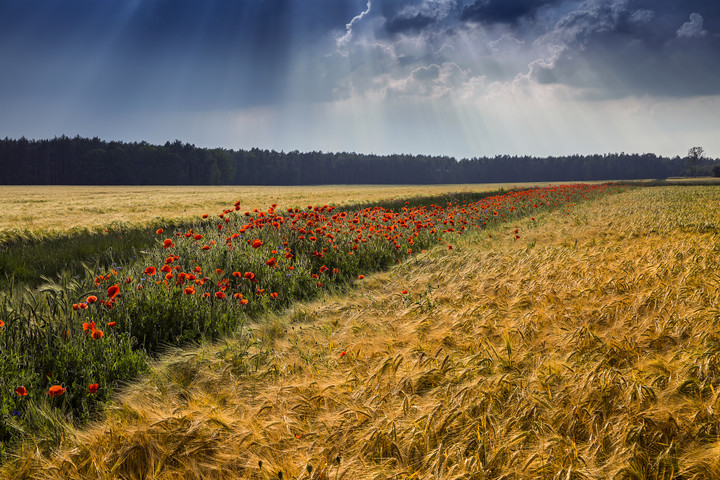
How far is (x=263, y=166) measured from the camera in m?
104

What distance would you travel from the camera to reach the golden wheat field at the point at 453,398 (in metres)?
1.90

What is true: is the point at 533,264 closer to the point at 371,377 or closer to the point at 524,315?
the point at 524,315

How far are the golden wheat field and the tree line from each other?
298 feet

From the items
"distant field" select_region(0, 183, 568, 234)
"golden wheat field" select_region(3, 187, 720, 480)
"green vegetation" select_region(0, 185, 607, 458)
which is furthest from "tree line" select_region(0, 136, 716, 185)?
"golden wheat field" select_region(3, 187, 720, 480)

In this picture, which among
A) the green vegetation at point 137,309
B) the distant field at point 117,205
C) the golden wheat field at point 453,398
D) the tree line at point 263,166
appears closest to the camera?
the golden wheat field at point 453,398

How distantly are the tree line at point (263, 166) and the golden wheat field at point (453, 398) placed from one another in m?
90.8

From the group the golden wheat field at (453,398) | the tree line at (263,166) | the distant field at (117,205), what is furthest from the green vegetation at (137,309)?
the tree line at (263,166)

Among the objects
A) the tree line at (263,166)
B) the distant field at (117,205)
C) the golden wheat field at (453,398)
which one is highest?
the tree line at (263,166)

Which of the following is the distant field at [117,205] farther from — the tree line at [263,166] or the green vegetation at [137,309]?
the tree line at [263,166]

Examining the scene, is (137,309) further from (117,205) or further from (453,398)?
(117,205)

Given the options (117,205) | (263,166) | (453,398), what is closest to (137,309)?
(453,398)

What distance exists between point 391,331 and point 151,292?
2.93 m

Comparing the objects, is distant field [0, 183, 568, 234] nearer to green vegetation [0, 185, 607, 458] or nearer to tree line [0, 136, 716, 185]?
green vegetation [0, 185, 607, 458]

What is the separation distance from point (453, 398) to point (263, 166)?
108 meters
